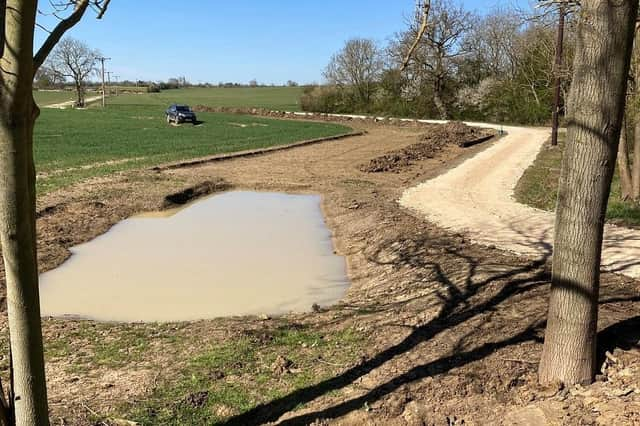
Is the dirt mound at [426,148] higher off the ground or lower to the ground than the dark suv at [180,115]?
lower

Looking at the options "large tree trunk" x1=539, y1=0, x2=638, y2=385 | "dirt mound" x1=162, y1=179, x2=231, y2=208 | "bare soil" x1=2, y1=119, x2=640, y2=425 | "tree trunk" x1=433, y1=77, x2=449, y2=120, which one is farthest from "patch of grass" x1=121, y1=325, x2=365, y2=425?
"tree trunk" x1=433, y1=77, x2=449, y2=120

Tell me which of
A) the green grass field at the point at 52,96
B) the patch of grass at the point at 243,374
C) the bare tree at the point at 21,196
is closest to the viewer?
the bare tree at the point at 21,196

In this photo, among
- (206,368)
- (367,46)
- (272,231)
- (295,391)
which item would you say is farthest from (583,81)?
(367,46)

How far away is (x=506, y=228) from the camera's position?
11250 millimetres

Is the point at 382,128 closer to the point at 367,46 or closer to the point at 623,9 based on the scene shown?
the point at 367,46

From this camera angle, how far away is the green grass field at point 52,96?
90188 millimetres

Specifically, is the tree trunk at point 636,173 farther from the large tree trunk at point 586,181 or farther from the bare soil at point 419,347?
the large tree trunk at point 586,181

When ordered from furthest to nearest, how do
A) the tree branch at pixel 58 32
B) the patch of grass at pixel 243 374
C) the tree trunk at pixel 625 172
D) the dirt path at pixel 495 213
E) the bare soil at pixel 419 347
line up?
the tree trunk at pixel 625 172 → the dirt path at pixel 495 213 → the patch of grass at pixel 243 374 → the bare soil at pixel 419 347 → the tree branch at pixel 58 32

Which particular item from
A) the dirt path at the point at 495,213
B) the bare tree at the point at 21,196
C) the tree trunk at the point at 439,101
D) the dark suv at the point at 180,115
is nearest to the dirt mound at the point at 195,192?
the dirt path at the point at 495,213

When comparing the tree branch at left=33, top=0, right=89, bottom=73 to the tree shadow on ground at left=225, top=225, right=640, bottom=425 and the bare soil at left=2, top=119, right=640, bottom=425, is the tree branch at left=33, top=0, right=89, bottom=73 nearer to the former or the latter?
the bare soil at left=2, top=119, right=640, bottom=425

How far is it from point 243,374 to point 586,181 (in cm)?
360

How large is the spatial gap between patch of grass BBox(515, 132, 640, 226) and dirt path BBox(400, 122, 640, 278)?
1.19 feet

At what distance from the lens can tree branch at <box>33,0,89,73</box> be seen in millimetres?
2941

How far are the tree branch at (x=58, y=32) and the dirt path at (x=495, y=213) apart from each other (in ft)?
24.3
